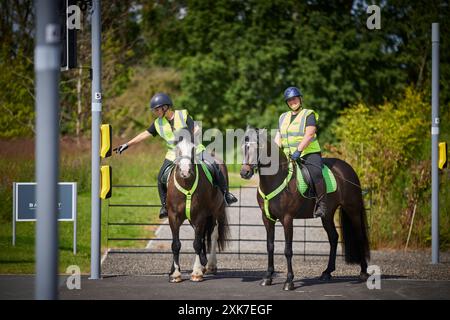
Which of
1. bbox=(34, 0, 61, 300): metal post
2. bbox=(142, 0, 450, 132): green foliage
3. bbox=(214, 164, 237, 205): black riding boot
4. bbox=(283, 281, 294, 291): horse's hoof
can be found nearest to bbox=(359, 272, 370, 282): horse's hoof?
bbox=(283, 281, 294, 291): horse's hoof

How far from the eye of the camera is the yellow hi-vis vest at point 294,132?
439 inches

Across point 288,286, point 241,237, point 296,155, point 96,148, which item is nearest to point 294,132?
point 296,155

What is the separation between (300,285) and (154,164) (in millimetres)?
16884

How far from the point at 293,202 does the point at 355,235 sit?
1756 millimetres

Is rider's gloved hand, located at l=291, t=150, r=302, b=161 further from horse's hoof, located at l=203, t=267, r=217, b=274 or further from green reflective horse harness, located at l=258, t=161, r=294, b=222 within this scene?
horse's hoof, located at l=203, t=267, r=217, b=274

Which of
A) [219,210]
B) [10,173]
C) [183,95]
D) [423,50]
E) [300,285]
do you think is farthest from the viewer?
[183,95]

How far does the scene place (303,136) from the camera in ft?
36.7

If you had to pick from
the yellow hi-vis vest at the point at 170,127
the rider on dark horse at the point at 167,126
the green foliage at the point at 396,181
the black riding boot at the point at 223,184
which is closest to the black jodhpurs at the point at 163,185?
the rider on dark horse at the point at 167,126

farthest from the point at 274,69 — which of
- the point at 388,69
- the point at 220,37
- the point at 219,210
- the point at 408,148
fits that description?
the point at 219,210

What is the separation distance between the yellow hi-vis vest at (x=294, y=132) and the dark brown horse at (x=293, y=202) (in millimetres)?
430

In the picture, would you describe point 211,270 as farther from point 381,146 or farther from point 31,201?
point 381,146

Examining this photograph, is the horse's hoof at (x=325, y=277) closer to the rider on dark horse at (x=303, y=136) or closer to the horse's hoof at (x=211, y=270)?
the rider on dark horse at (x=303, y=136)

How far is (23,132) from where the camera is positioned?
28.2 meters

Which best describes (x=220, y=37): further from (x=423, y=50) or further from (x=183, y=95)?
(x=423, y=50)
